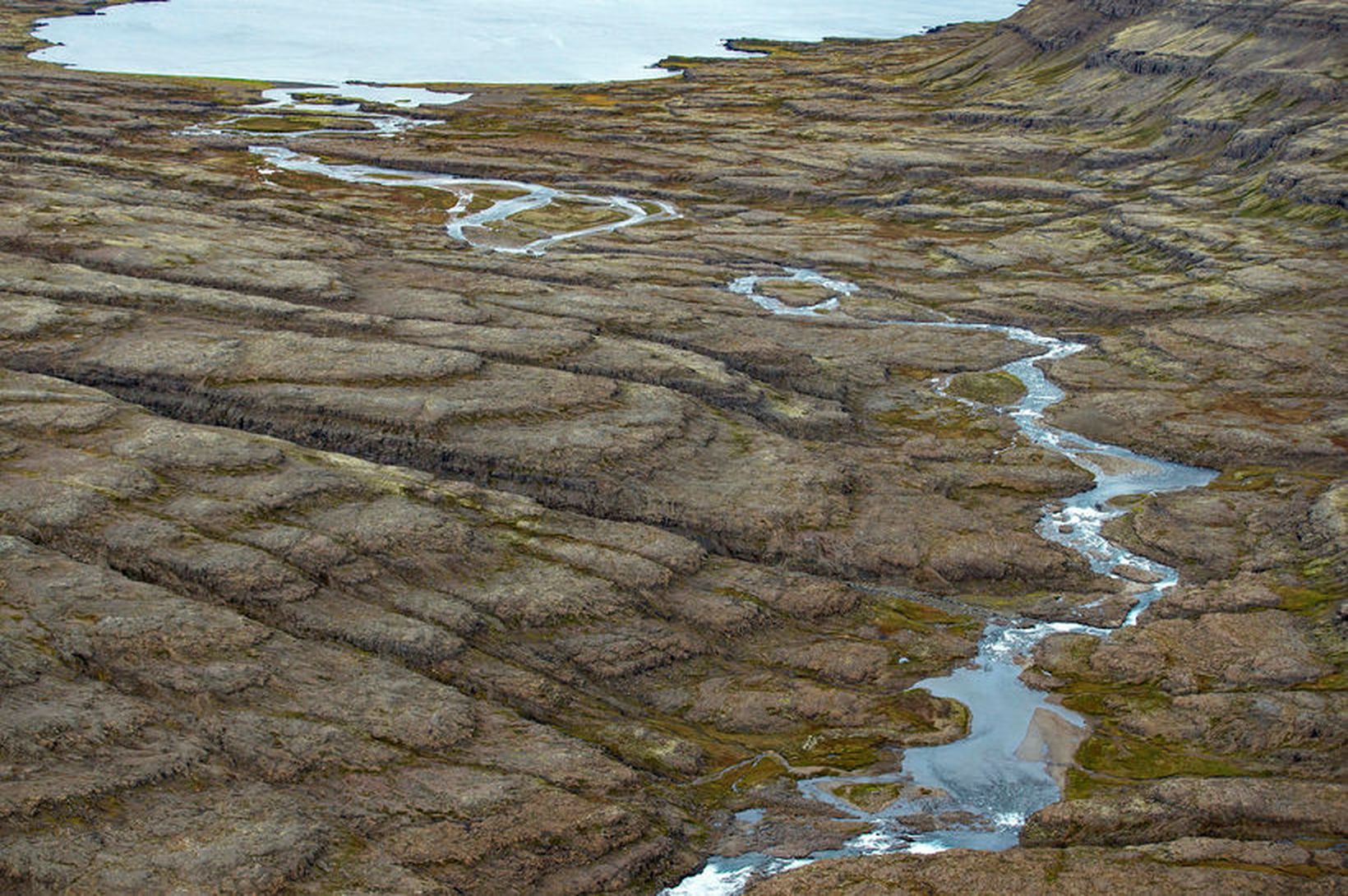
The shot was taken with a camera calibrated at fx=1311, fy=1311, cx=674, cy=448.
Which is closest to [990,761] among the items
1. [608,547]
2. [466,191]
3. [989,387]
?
[608,547]

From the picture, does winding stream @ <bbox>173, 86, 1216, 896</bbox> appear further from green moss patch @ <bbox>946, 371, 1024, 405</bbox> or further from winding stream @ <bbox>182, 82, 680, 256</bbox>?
winding stream @ <bbox>182, 82, 680, 256</bbox>

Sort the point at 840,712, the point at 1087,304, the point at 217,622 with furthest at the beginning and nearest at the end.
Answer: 1. the point at 1087,304
2. the point at 840,712
3. the point at 217,622

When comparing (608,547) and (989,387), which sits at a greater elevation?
(989,387)

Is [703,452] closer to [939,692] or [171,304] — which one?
[939,692]

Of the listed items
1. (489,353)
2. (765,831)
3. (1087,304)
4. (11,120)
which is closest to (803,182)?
(1087,304)

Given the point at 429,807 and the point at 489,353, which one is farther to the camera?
the point at 489,353

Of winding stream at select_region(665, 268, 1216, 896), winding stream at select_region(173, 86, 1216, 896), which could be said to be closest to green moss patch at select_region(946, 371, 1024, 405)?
winding stream at select_region(173, 86, 1216, 896)

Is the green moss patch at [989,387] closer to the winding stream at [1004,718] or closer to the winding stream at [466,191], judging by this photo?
the winding stream at [1004,718]

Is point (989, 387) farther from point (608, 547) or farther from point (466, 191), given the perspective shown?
point (466, 191)
